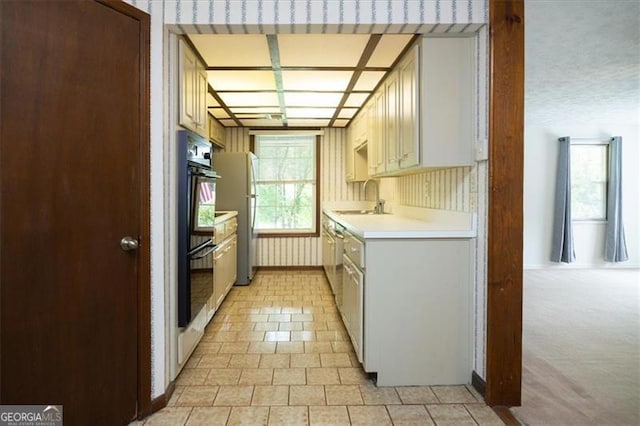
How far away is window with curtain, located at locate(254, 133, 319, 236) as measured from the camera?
640 centimetres

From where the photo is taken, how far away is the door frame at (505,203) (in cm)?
216

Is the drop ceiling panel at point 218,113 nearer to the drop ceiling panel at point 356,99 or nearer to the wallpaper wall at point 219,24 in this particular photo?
the drop ceiling panel at point 356,99

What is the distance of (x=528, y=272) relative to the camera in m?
6.31

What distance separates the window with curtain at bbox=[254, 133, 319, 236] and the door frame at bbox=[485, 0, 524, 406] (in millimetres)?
4304

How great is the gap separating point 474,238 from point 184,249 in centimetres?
171

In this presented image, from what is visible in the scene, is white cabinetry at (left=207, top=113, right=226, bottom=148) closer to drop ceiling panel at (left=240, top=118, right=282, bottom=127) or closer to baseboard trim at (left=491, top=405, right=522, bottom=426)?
drop ceiling panel at (left=240, top=118, right=282, bottom=127)

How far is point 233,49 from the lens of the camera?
9.40 feet

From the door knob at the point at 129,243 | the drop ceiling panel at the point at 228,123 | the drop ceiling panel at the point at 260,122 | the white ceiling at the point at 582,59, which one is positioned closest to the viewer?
the door knob at the point at 129,243

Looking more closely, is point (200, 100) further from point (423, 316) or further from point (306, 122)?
point (306, 122)

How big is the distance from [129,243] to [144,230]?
110 millimetres

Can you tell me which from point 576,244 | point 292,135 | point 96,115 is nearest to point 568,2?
point 96,115

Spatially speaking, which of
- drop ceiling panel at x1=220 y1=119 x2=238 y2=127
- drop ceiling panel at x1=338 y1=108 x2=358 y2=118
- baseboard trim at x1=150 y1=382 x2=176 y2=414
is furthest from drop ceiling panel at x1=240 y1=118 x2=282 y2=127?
baseboard trim at x1=150 y1=382 x2=176 y2=414

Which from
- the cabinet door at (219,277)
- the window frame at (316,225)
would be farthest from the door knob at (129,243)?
the window frame at (316,225)

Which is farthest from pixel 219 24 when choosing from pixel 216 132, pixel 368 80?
pixel 216 132
